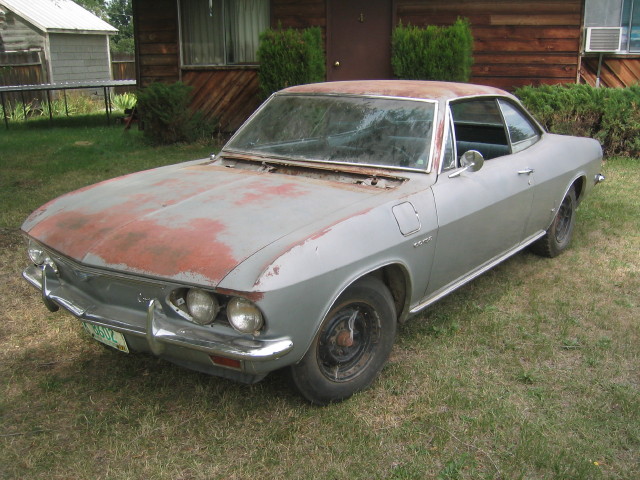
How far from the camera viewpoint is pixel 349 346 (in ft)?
10.9

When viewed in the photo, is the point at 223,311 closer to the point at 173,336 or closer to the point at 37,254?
the point at 173,336

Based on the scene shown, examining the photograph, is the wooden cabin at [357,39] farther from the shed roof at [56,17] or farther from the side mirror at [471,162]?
the shed roof at [56,17]

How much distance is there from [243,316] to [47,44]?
2305 cm

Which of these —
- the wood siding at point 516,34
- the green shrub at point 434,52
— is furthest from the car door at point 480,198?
the wood siding at point 516,34

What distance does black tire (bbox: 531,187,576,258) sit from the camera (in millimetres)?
5426

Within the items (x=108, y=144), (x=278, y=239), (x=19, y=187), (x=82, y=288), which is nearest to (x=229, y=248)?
(x=278, y=239)

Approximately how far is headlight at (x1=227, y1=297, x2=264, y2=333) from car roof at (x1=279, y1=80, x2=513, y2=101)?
81.0 inches

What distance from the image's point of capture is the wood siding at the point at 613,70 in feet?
34.3

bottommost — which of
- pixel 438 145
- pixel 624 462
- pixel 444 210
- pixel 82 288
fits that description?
pixel 624 462

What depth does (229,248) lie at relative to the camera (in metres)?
2.89

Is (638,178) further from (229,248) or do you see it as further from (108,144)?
(108,144)

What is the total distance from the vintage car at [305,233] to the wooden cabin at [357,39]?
6126 mm

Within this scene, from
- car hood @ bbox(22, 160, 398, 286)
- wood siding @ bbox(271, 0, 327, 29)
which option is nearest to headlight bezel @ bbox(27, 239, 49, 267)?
car hood @ bbox(22, 160, 398, 286)

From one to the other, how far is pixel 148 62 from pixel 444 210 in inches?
381
